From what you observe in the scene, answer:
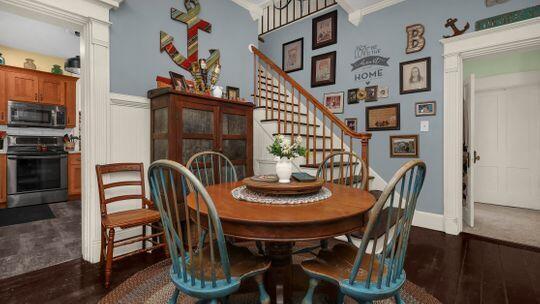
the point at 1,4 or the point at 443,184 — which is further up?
the point at 1,4

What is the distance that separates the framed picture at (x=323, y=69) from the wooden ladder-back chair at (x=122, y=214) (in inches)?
120

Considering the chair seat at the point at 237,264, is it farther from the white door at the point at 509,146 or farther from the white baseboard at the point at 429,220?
the white door at the point at 509,146

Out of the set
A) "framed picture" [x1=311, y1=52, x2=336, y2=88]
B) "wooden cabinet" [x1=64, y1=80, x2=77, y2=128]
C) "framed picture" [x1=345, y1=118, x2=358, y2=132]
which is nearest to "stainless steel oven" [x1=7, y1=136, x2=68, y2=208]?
"wooden cabinet" [x1=64, y1=80, x2=77, y2=128]

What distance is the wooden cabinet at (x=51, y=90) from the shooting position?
4.75 meters

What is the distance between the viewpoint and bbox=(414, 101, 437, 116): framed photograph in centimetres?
328

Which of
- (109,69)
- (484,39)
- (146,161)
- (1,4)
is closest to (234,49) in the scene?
(109,69)

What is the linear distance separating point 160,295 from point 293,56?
4.14m

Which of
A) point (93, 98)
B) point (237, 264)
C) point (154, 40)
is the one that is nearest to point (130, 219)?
point (93, 98)

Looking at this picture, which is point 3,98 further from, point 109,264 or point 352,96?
point 352,96

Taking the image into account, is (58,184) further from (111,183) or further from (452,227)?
(452,227)

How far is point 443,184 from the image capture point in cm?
323

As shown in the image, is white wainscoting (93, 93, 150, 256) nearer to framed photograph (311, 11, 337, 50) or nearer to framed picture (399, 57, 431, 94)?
framed photograph (311, 11, 337, 50)

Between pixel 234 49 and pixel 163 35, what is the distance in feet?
3.34

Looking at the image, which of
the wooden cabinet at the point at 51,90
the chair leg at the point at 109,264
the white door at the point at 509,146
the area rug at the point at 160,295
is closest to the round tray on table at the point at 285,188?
the area rug at the point at 160,295
